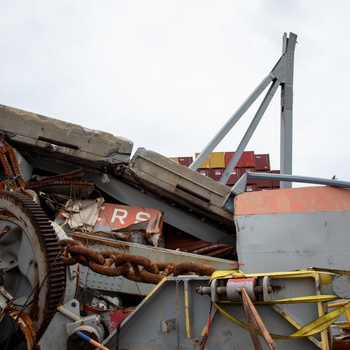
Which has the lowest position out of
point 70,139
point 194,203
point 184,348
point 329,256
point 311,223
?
point 184,348

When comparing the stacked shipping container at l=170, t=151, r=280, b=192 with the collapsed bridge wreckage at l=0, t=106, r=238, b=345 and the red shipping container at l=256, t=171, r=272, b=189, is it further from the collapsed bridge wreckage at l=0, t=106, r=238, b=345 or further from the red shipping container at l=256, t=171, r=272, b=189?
the collapsed bridge wreckage at l=0, t=106, r=238, b=345

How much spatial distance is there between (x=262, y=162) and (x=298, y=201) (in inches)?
553

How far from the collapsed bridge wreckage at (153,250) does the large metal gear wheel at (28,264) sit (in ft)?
0.04

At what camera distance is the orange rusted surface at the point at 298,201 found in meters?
6.37

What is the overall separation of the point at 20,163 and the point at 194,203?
10.7ft

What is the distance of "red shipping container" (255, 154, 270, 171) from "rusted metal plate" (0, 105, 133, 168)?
13.2 metres

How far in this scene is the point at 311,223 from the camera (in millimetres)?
6305

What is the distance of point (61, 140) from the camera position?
7.61m

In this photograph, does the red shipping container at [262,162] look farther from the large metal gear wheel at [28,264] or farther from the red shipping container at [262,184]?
the large metal gear wheel at [28,264]

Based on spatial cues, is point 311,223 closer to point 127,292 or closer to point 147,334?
point 127,292

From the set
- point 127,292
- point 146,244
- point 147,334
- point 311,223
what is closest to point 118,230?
point 146,244

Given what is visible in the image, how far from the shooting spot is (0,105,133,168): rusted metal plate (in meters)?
7.52

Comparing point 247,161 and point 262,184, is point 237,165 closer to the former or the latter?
point 247,161

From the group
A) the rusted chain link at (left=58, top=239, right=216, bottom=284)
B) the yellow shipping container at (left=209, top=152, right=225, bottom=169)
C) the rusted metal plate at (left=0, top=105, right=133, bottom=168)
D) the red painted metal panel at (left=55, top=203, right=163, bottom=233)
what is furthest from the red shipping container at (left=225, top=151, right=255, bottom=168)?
the rusted chain link at (left=58, top=239, right=216, bottom=284)
